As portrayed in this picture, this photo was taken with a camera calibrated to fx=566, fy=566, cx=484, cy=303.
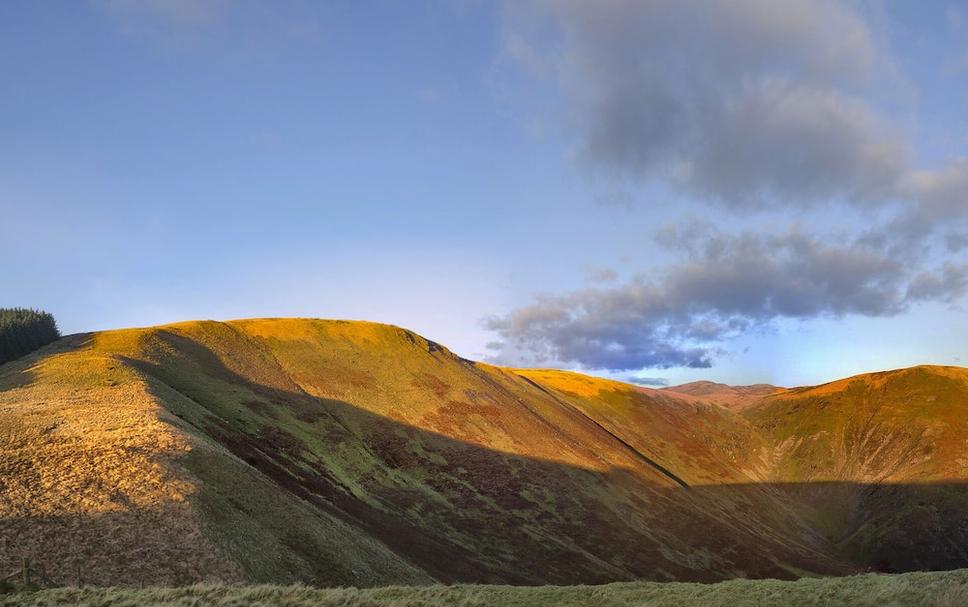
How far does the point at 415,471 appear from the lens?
7962 centimetres

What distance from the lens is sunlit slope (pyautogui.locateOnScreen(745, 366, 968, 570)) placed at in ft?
389

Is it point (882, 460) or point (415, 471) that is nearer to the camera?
point (415, 471)

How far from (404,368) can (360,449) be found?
34247mm

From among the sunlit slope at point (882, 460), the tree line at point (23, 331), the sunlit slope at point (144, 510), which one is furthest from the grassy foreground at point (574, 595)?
the sunlit slope at point (882, 460)

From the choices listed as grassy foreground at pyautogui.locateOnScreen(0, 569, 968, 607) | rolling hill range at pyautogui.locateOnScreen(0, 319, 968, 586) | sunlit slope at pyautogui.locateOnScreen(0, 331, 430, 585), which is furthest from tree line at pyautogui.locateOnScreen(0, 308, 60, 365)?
grassy foreground at pyautogui.locateOnScreen(0, 569, 968, 607)

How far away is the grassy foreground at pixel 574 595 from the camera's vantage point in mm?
17828

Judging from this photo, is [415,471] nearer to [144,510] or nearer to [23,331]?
[144,510]

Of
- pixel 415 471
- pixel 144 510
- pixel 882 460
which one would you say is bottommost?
pixel 415 471

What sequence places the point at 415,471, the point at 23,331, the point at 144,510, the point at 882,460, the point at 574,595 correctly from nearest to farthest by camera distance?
the point at 574,595, the point at 144,510, the point at 415,471, the point at 23,331, the point at 882,460

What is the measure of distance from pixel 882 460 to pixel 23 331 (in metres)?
192

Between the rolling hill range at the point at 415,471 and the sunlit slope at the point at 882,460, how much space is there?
61cm

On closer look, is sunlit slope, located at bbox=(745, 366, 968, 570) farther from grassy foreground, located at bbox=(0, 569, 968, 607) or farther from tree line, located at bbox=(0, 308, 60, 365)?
tree line, located at bbox=(0, 308, 60, 365)

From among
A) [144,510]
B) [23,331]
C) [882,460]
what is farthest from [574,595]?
[882,460]

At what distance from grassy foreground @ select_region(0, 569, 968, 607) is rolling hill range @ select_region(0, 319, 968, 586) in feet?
34.9
